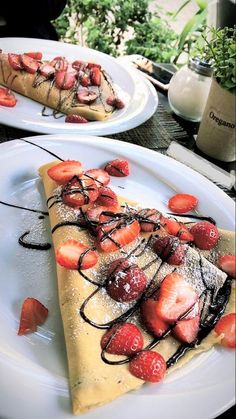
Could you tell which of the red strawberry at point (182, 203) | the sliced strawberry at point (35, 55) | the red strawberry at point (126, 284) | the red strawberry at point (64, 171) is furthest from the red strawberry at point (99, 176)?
the sliced strawberry at point (35, 55)

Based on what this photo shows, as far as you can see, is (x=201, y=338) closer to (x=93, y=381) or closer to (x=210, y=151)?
(x=93, y=381)

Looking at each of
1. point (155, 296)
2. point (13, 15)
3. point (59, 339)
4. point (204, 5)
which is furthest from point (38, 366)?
point (13, 15)

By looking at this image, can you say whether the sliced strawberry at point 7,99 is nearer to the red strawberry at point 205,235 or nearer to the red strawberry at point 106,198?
the red strawberry at point 106,198

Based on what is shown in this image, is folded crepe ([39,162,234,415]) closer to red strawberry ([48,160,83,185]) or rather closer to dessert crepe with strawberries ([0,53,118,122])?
red strawberry ([48,160,83,185])

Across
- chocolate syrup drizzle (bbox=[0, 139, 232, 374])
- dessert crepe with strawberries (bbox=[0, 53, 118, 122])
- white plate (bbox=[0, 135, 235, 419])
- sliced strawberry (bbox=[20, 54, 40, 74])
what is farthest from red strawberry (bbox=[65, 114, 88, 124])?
chocolate syrup drizzle (bbox=[0, 139, 232, 374])

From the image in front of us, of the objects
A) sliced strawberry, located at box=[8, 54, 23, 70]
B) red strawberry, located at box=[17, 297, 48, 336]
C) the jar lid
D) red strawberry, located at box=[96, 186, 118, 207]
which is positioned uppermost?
the jar lid
